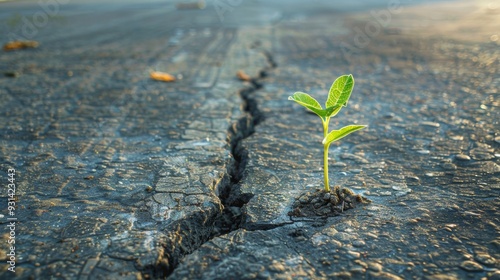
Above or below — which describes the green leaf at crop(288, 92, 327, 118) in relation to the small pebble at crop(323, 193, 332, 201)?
above

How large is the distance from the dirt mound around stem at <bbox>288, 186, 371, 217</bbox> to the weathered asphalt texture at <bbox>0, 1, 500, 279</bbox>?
0.04 m

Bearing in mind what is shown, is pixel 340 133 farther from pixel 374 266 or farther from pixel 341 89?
pixel 374 266

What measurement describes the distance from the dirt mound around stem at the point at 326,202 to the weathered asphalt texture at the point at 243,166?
0.04 meters

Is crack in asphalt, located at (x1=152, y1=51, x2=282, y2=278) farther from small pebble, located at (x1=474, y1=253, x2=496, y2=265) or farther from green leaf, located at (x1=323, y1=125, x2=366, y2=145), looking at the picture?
small pebble, located at (x1=474, y1=253, x2=496, y2=265)

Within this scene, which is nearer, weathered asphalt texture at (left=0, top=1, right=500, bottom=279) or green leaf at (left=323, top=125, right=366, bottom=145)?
weathered asphalt texture at (left=0, top=1, right=500, bottom=279)

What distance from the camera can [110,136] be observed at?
226cm

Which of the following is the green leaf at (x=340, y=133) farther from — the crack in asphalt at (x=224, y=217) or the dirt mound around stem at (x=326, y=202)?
the crack in asphalt at (x=224, y=217)

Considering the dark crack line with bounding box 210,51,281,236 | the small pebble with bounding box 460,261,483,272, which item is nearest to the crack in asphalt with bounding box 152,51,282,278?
→ the dark crack line with bounding box 210,51,281,236

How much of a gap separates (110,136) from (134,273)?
47.5 inches

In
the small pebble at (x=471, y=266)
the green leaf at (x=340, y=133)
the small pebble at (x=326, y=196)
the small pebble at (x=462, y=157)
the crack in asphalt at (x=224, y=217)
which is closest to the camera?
the small pebble at (x=471, y=266)

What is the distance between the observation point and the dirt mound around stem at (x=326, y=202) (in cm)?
150

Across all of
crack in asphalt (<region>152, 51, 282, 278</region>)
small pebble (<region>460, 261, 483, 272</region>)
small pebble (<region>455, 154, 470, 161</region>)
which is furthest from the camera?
A: small pebble (<region>455, 154, 470, 161</region>)

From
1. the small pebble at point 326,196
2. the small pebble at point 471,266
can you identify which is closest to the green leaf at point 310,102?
the small pebble at point 326,196

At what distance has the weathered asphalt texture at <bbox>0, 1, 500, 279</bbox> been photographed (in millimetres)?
1270
